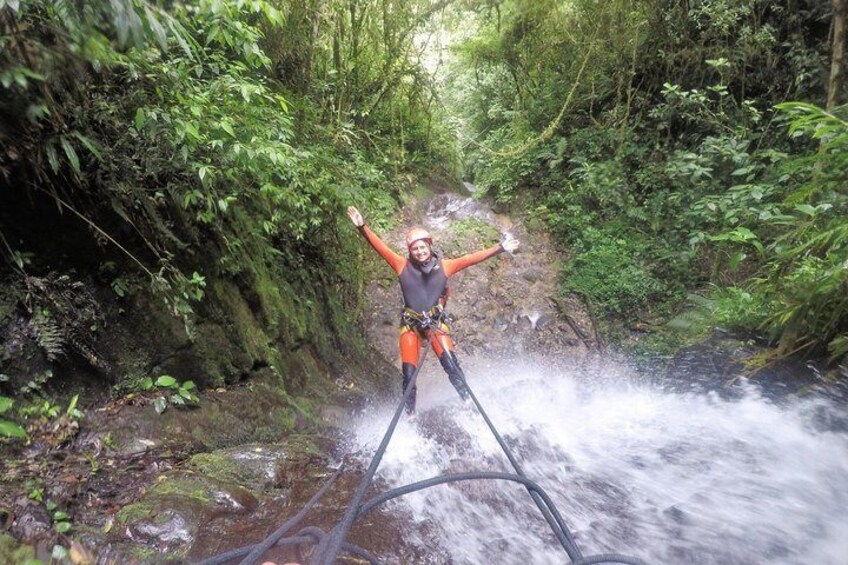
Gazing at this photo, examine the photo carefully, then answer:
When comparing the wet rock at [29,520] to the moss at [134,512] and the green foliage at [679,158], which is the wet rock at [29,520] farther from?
the green foliage at [679,158]

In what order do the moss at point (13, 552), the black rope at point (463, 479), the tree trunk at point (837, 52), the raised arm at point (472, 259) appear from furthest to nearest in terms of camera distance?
the tree trunk at point (837, 52) < the raised arm at point (472, 259) < the moss at point (13, 552) < the black rope at point (463, 479)

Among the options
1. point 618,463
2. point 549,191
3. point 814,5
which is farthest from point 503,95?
point 618,463

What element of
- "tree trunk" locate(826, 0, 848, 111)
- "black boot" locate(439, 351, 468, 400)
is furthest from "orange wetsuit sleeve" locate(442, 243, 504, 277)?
"tree trunk" locate(826, 0, 848, 111)

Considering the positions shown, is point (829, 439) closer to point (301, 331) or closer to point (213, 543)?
point (213, 543)

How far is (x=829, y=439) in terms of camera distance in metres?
3.42

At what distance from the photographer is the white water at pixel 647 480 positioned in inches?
109

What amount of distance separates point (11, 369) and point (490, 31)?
10.7m

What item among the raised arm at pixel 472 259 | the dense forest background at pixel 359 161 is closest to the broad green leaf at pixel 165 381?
the dense forest background at pixel 359 161

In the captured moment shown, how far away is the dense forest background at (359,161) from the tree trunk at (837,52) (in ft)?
0.09

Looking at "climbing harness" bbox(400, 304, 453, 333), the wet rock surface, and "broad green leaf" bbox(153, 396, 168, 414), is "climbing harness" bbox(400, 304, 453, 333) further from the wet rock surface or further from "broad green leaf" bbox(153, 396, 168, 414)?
"broad green leaf" bbox(153, 396, 168, 414)

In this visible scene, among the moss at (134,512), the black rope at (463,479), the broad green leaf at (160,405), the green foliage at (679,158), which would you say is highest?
the green foliage at (679,158)

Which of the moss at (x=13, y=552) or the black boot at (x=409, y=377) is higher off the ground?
the black boot at (x=409, y=377)

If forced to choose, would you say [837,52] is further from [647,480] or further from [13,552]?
[13,552]

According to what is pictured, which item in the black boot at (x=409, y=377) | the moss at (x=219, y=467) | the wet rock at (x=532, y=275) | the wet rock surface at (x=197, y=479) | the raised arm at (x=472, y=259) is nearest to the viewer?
the wet rock surface at (x=197, y=479)
